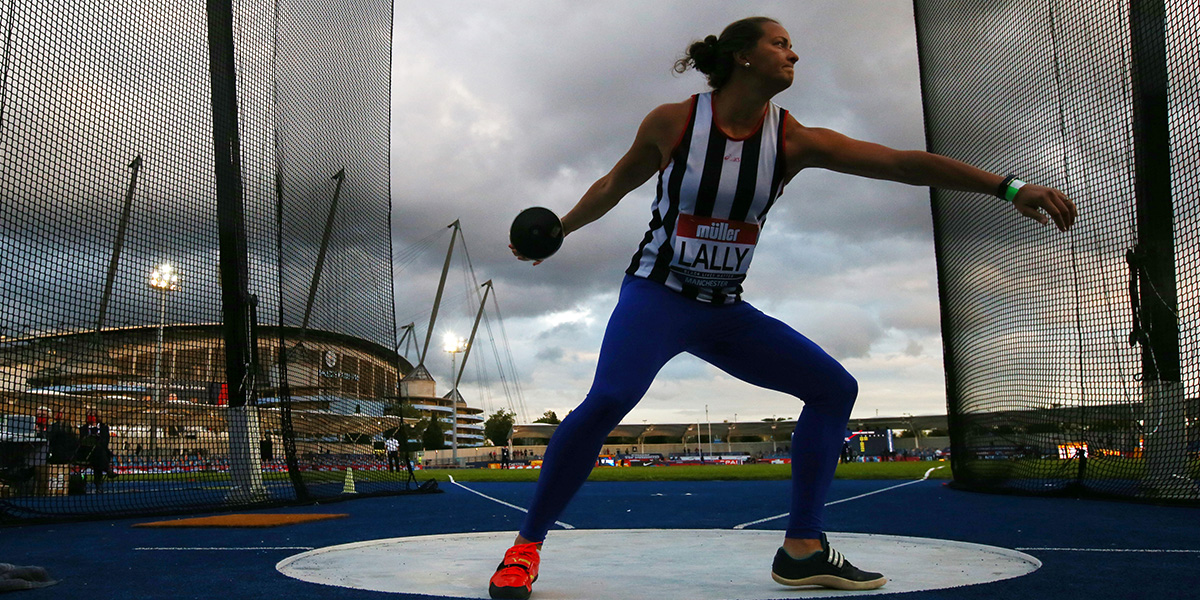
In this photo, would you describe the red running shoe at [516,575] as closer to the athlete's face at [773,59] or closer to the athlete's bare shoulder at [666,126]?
the athlete's bare shoulder at [666,126]

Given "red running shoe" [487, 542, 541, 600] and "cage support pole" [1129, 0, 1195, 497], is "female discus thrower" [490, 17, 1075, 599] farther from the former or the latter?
"cage support pole" [1129, 0, 1195, 497]

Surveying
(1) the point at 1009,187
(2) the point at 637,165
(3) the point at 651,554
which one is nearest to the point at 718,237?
(2) the point at 637,165

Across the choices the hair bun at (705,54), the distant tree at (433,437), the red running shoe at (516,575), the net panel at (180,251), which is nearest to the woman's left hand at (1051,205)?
the hair bun at (705,54)

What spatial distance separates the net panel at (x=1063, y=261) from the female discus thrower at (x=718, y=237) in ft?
16.8

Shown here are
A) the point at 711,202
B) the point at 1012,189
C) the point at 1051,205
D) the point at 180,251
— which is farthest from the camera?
the point at 180,251

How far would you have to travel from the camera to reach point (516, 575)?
2531 mm

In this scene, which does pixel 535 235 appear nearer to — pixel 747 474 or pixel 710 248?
pixel 710 248

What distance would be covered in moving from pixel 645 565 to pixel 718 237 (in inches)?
52.7

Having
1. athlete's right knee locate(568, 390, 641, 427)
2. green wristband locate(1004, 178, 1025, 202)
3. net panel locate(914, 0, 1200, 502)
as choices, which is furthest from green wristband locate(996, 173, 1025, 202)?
net panel locate(914, 0, 1200, 502)

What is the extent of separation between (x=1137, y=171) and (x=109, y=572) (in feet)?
25.4

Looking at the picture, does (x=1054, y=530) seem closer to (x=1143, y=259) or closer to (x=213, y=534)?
(x=1143, y=259)

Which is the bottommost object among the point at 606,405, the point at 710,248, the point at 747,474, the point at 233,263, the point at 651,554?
the point at 747,474

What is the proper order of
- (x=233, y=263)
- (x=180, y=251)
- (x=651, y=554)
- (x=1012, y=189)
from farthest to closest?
(x=233, y=263) < (x=180, y=251) < (x=651, y=554) < (x=1012, y=189)

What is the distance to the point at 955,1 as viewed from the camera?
32.8 feet
